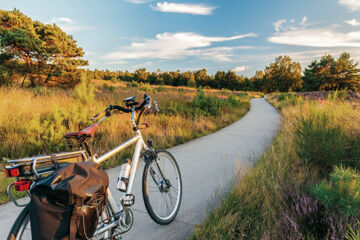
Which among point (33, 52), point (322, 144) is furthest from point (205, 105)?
point (33, 52)

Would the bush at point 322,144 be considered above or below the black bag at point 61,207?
below

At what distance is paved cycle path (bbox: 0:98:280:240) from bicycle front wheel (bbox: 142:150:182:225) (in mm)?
130

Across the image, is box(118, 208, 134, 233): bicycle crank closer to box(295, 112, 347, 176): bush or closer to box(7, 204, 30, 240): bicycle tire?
box(7, 204, 30, 240): bicycle tire

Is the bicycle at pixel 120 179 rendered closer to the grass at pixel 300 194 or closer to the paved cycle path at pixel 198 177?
the paved cycle path at pixel 198 177

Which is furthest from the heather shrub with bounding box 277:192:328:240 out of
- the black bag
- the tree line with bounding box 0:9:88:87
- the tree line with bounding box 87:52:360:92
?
the tree line with bounding box 87:52:360:92

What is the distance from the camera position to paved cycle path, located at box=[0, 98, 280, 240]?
249 cm

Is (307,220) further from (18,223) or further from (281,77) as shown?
(281,77)

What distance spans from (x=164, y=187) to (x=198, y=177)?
147cm

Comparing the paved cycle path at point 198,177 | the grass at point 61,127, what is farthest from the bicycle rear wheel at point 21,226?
the grass at point 61,127

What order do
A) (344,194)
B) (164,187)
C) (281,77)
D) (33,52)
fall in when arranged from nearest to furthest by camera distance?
(344,194), (164,187), (33,52), (281,77)

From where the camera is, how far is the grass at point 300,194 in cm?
211

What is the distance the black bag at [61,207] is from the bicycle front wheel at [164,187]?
3.39 feet

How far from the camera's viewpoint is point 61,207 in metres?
1.26

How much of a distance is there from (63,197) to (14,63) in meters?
20.3
